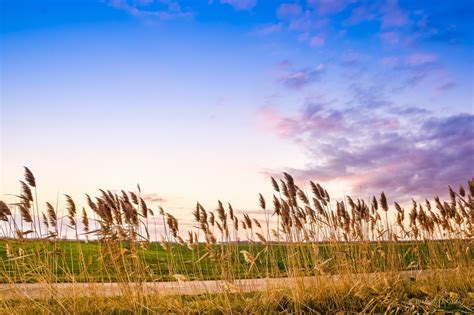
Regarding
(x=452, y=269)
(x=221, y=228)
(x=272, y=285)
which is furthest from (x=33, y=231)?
(x=452, y=269)

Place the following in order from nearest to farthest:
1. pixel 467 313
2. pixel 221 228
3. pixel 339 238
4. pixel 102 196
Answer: pixel 102 196
pixel 467 313
pixel 221 228
pixel 339 238

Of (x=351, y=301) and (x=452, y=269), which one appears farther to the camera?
(x=452, y=269)

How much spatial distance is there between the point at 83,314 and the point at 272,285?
7.31ft

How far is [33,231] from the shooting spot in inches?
227

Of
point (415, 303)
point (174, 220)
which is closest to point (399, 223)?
point (415, 303)

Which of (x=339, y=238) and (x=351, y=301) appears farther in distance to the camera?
(x=339, y=238)

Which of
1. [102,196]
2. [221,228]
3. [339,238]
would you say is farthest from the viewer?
[339,238]

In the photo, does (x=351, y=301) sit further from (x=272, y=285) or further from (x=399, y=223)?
(x=399, y=223)

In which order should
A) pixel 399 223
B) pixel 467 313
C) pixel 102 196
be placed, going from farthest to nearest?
pixel 399 223 < pixel 467 313 < pixel 102 196

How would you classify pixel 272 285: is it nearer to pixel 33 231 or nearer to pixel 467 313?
pixel 467 313

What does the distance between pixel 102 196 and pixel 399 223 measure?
4827 mm

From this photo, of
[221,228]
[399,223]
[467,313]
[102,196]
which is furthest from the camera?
[399,223]

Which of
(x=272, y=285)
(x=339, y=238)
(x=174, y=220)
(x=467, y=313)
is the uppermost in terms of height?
(x=174, y=220)

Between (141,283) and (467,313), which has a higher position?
(141,283)
